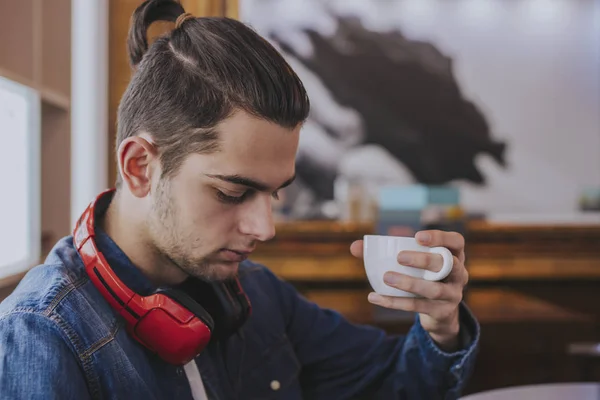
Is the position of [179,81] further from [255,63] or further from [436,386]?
[436,386]

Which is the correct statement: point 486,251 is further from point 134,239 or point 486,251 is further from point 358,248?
point 134,239

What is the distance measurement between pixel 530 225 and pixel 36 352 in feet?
11.8

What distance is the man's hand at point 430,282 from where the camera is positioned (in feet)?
3.06

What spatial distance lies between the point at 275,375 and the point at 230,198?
433 mm

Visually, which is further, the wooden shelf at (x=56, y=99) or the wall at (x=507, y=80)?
the wall at (x=507, y=80)

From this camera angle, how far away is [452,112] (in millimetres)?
4301

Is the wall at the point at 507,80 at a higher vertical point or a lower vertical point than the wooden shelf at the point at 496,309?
higher

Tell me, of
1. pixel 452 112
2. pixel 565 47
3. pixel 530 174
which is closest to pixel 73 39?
pixel 452 112

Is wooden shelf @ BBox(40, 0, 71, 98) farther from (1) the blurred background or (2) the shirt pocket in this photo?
(1) the blurred background

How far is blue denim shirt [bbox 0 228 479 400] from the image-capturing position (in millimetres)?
791

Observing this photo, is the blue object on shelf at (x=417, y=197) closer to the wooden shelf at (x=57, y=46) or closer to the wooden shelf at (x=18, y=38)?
the wooden shelf at (x=57, y=46)

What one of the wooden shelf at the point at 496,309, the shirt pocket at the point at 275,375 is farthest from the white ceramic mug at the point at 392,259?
the wooden shelf at the point at 496,309

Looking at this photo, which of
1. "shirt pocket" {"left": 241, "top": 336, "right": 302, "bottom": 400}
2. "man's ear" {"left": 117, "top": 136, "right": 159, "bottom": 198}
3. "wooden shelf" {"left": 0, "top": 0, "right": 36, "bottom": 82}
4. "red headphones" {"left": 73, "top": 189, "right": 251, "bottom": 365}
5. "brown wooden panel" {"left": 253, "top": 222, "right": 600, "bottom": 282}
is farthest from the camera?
"brown wooden panel" {"left": 253, "top": 222, "right": 600, "bottom": 282}

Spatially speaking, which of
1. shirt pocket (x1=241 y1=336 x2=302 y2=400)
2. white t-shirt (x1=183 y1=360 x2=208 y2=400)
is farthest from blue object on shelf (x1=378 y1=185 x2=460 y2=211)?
white t-shirt (x1=183 y1=360 x2=208 y2=400)
